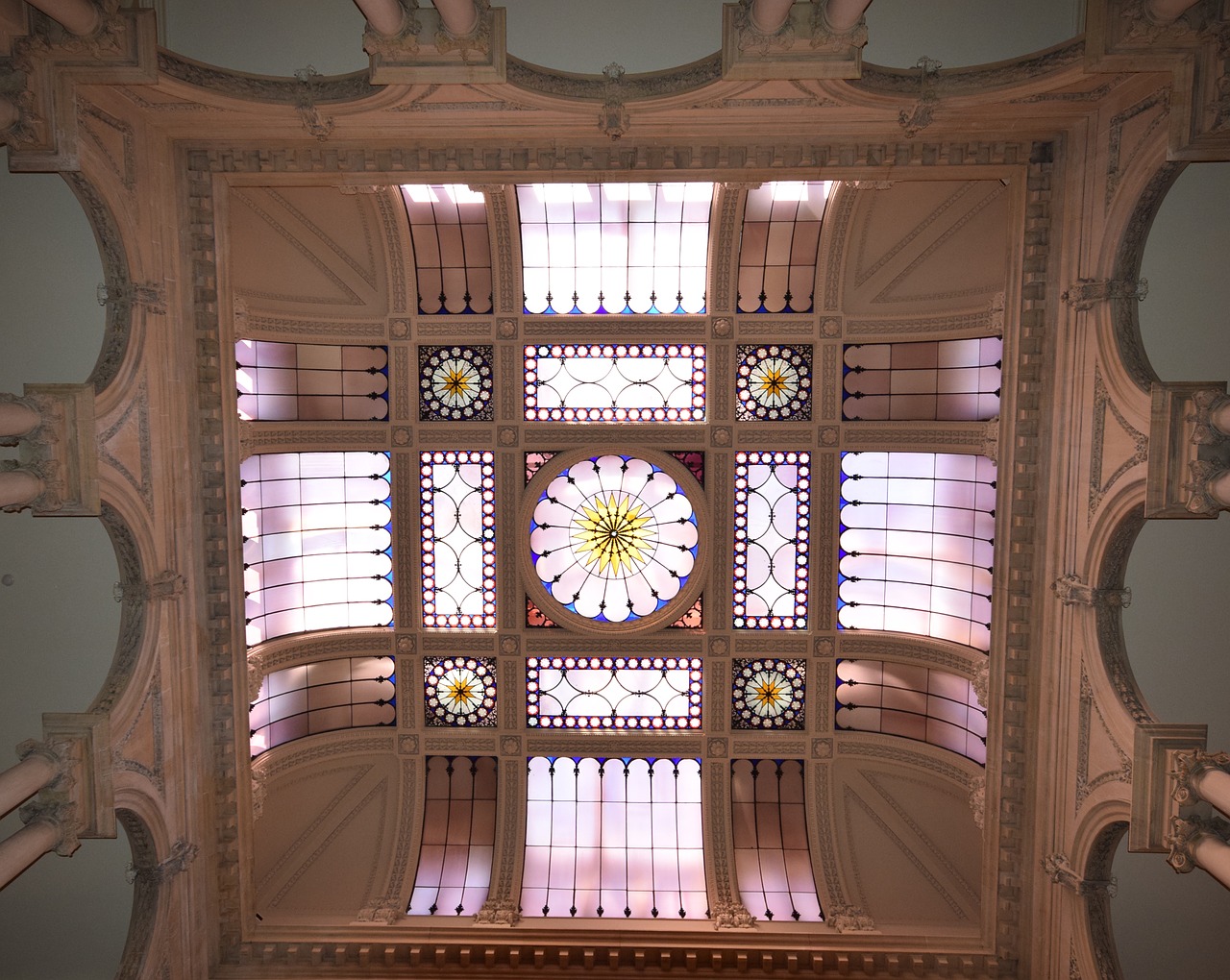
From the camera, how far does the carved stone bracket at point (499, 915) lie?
47.1ft

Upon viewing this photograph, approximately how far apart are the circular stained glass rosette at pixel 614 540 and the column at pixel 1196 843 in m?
9.19

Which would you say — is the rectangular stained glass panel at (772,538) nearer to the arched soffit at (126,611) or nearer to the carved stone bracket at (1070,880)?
the carved stone bracket at (1070,880)

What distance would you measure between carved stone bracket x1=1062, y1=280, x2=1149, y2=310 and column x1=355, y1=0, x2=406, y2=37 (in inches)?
398

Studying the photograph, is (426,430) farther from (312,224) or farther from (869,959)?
(869,959)

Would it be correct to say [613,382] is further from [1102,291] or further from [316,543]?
[1102,291]

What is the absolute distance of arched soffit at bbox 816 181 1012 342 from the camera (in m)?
14.4

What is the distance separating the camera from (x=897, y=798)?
53.7 feet

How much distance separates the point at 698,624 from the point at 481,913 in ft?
23.2

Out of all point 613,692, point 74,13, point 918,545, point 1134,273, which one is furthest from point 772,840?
point 74,13

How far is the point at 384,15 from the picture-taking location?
31.0ft

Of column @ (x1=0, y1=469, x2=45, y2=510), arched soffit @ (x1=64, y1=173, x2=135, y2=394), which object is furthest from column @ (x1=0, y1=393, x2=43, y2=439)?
arched soffit @ (x1=64, y1=173, x2=135, y2=394)

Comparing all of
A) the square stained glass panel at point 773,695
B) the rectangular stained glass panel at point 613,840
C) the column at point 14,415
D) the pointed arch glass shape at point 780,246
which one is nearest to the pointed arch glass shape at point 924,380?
the pointed arch glass shape at point 780,246

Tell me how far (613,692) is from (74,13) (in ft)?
47.4

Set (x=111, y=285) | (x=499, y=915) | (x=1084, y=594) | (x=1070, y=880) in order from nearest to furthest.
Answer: (x=111, y=285) → (x=1084, y=594) → (x=1070, y=880) → (x=499, y=915)
